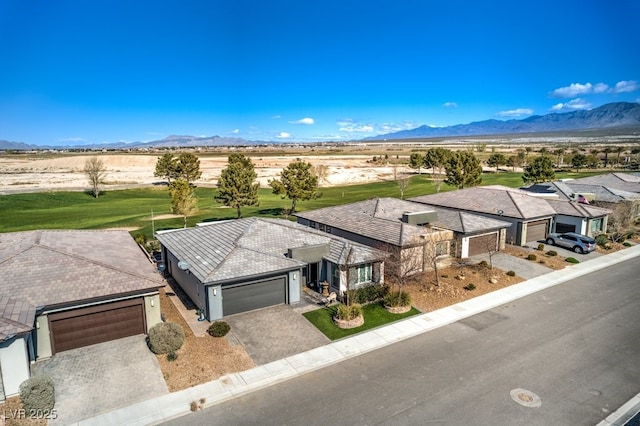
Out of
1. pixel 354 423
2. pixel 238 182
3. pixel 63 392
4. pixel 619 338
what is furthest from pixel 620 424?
pixel 238 182

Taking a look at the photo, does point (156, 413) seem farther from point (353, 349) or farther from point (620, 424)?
point (620, 424)

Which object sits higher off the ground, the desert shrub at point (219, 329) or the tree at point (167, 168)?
the tree at point (167, 168)

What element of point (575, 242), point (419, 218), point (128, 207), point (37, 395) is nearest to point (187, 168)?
point (128, 207)

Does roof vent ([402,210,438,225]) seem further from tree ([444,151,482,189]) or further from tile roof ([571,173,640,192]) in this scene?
tile roof ([571,173,640,192])

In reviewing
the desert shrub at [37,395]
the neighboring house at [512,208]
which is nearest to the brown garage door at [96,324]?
the desert shrub at [37,395]

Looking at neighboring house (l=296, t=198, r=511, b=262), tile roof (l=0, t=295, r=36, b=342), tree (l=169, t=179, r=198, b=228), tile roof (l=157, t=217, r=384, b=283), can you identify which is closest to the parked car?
neighboring house (l=296, t=198, r=511, b=262)

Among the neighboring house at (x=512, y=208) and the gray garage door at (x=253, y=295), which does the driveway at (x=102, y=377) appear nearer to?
the gray garage door at (x=253, y=295)

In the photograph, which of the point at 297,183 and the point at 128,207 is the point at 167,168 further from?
the point at 297,183
